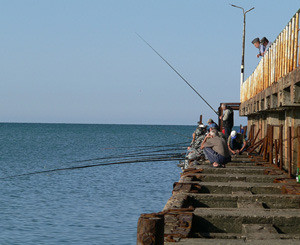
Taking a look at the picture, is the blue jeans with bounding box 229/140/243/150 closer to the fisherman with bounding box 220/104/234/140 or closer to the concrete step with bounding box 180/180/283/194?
the fisherman with bounding box 220/104/234/140

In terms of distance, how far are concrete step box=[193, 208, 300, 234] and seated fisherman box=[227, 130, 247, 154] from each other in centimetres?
1312

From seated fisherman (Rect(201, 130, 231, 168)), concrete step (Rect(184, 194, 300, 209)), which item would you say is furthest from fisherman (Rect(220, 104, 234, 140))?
concrete step (Rect(184, 194, 300, 209))

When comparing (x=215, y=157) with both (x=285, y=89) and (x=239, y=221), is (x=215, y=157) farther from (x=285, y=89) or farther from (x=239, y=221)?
(x=239, y=221)

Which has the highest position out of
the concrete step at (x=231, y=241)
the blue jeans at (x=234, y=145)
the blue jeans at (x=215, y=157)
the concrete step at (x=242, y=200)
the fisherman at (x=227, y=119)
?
the fisherman at (x=227, y=119)

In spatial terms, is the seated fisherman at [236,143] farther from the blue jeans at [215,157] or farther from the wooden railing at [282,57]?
the blue jeans at [215,157]

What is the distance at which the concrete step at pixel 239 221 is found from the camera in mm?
8625

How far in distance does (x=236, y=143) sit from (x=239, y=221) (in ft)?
47.4

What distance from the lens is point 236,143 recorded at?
75.2 feet

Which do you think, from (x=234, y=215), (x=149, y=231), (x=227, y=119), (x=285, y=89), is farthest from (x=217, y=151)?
(x=149, y=231)

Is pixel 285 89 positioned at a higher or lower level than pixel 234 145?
higher

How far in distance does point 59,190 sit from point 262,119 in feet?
38.7

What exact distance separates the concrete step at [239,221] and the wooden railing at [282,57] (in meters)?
4.42

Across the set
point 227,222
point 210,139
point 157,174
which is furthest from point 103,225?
point 157,174

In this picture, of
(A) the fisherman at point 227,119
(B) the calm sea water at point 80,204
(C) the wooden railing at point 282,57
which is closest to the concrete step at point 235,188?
(C) the wooden railing at point 282,57
